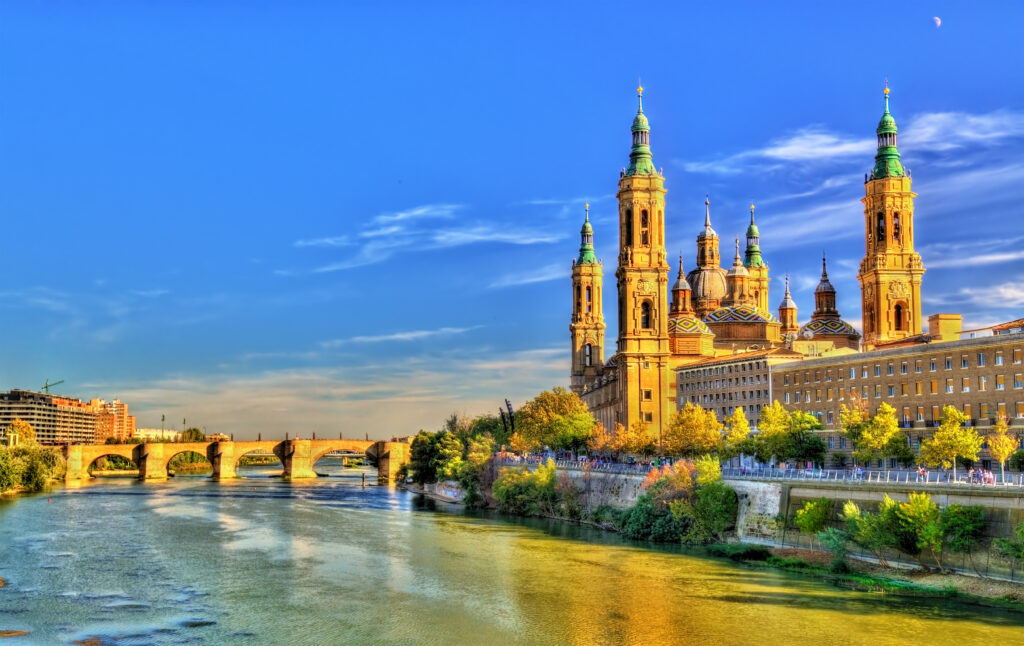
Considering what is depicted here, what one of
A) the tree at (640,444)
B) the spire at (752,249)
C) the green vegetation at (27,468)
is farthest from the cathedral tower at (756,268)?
the green vegetation at (27,468)

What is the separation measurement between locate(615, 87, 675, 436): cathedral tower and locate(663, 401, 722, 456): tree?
34.9m

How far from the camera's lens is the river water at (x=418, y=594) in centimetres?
4603

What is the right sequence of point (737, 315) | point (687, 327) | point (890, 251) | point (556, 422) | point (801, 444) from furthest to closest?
point (737, 315), point (687, 327), point (890, 251), point (556, 422), point (801, 444)

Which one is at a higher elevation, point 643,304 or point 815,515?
point 643,304

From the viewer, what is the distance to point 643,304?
13775cm

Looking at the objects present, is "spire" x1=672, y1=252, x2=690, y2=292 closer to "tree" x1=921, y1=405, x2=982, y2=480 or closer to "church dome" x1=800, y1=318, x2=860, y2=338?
"church dome" x1=800, y1=318, x2=860, y2=338

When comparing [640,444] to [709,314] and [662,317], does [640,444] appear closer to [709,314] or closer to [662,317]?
[662,317]

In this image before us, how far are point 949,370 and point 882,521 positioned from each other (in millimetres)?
42560

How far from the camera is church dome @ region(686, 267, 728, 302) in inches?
6634

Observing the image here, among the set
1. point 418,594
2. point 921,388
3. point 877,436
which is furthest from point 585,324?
point 418,594

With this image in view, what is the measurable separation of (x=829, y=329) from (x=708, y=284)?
25.7m

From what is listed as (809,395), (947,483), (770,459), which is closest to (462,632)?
(947,483)

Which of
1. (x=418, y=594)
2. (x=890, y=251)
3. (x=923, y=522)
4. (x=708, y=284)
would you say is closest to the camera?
(x=923, y=522)

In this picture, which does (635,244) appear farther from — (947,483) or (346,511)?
(947,483)
